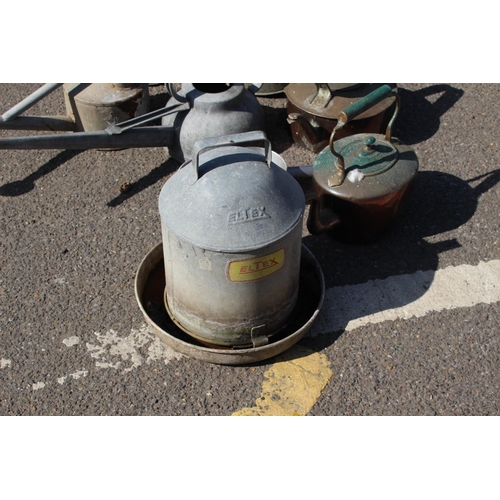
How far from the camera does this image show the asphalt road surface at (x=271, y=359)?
3.66m

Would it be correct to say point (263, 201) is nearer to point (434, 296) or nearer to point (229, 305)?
point (229, 305)

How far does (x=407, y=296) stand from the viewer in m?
4.22

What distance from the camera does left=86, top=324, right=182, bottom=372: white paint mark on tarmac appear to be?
12.6 ft

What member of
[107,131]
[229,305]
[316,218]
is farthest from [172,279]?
[107,131]

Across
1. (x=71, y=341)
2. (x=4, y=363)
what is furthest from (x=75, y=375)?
(x=4, y=363)

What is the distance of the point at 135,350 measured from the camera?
3.90 meters

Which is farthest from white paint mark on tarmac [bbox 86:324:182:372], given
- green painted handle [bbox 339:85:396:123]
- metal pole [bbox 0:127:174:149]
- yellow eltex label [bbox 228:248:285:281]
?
green painted handle [bbox 339:85:396:123]

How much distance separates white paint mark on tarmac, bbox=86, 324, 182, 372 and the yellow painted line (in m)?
0.64

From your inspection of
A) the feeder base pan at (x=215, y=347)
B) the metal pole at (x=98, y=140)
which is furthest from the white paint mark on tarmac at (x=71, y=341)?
the metal pole at (x=98, y=140)

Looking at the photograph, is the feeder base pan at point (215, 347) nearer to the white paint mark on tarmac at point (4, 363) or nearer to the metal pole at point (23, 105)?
the white paint mark on tarmac at point (4, 363)

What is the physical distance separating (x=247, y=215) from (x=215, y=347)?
109 cm

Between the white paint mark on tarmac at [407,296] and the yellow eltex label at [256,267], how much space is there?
87cm

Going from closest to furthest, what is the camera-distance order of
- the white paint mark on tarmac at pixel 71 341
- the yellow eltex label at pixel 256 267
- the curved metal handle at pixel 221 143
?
the curved metal handle at pixel 221 143
the yellow eltex label at pixel 256 267
the white paint mark on tarmac at pixel 71 341

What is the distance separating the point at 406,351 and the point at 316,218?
43.6 inches
